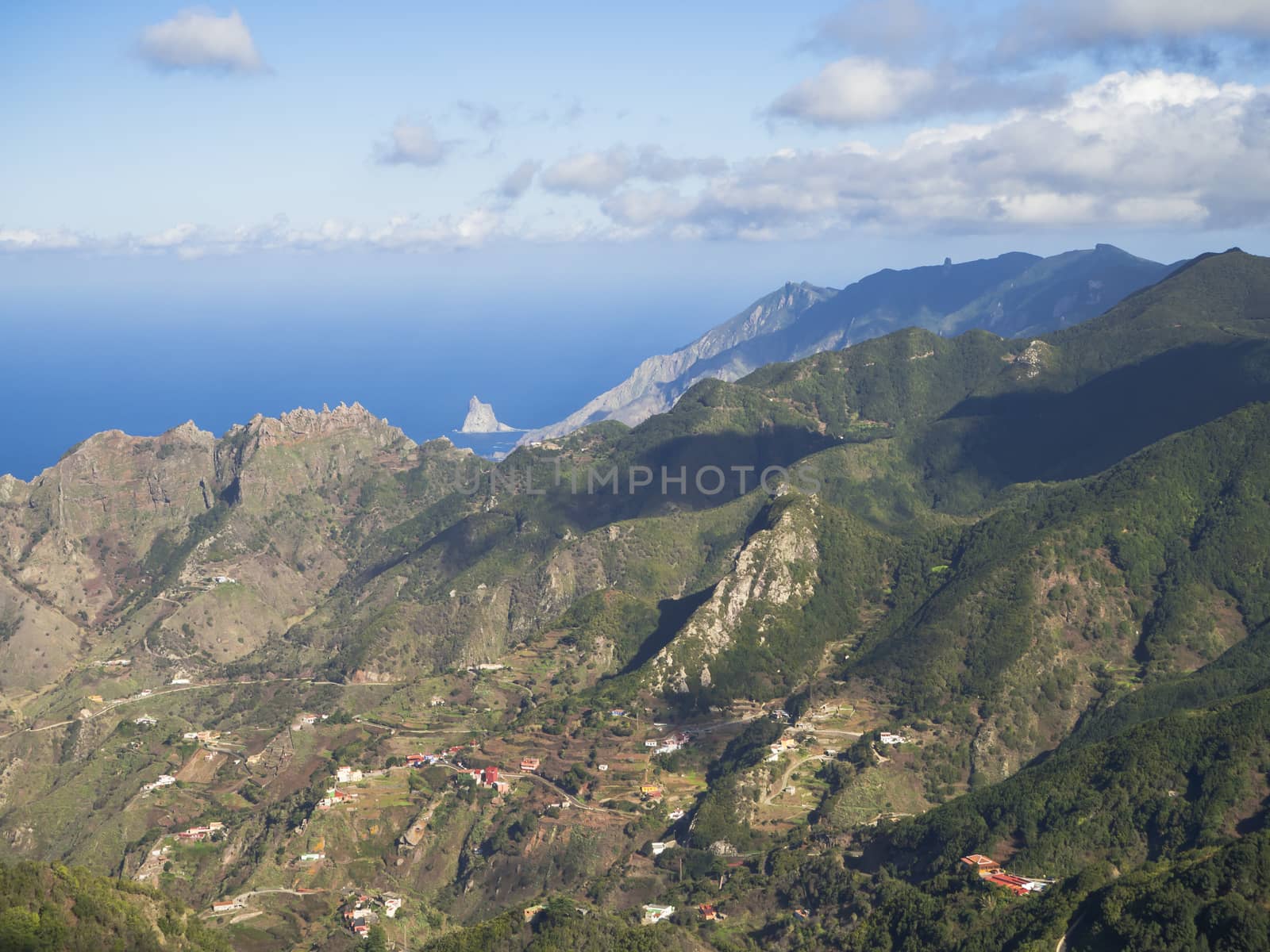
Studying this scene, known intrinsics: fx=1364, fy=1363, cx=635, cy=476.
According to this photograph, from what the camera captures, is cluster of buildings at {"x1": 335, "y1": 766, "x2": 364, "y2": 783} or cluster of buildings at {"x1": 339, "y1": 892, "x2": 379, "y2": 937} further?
cluster of buildings at {"x1": 335, "y1": 766, "x2": 364, "y2": 783}

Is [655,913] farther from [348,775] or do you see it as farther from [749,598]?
[749,598]

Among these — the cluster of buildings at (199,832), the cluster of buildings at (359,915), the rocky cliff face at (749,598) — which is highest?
the rocky cliff face at (749,598)

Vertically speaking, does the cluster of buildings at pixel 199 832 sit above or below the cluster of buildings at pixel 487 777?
below

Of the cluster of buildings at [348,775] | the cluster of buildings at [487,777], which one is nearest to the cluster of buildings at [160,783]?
the cluster of buildings at [348,775]

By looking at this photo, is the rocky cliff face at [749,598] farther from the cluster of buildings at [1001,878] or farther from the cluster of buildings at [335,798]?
Result: the cluster of buildings at [1001,878]

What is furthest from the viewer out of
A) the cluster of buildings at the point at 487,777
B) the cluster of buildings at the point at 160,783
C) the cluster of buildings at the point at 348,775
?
the cluster of buildings at the point at 160,783

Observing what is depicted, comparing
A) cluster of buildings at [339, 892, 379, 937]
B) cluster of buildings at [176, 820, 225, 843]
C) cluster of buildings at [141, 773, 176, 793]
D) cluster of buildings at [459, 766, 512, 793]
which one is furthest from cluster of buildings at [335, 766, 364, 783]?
cluster of buildings at [339, 892, 379, 937]

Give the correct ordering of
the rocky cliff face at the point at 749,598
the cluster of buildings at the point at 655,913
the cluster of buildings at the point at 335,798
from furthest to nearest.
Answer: the rocky cliff face at the point at 749,598
the cluster of buildings at the point at 335,798
the cluster of buildings at the point at 655,913

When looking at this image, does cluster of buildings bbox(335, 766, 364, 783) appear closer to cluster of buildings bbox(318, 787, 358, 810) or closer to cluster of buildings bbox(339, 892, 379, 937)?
cluster of buildings bbox(318, 787, 358, 810)
